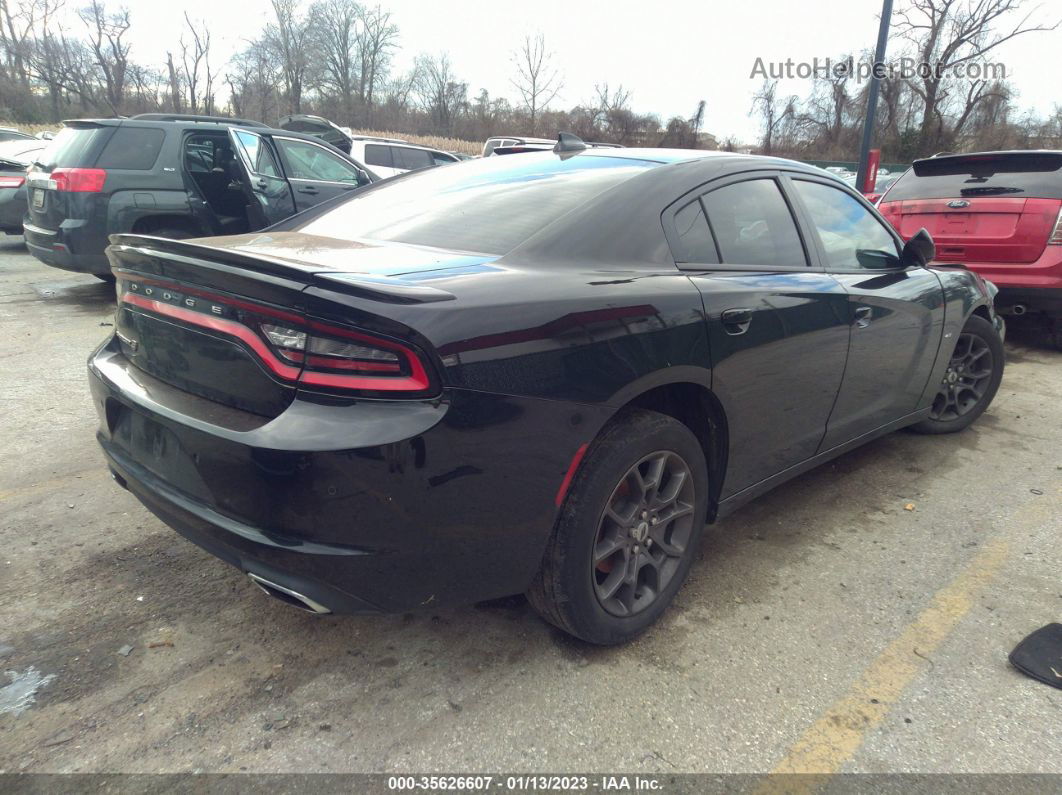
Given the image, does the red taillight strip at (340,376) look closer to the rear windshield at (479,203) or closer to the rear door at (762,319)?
the rear windshield at (479,203)

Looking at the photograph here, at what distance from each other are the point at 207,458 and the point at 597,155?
198 centimetres

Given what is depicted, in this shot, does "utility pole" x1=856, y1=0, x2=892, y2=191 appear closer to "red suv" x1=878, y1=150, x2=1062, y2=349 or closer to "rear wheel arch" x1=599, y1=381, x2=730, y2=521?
"red suv" x1=878, y1=150, x2=1062, y2=349

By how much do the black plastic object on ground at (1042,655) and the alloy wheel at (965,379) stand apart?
194 centimetres

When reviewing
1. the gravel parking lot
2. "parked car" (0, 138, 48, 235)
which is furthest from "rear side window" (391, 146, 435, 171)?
the gravel parking lot

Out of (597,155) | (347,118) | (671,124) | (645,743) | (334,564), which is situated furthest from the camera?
(347,118)

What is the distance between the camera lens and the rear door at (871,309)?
10.3 ft

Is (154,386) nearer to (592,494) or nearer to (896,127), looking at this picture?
(592,494)

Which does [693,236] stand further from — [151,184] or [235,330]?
[151,184]

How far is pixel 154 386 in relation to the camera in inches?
85.7

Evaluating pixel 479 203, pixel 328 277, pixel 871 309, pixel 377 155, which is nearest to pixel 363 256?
pixel 328 277

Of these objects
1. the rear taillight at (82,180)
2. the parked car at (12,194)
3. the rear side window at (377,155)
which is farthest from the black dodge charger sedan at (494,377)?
the rear side window at (377,155)

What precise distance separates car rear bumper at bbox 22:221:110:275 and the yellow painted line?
6798 millimetres

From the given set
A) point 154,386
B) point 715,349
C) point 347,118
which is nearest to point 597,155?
point 715,349

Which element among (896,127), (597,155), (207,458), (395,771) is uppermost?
(896,127)
